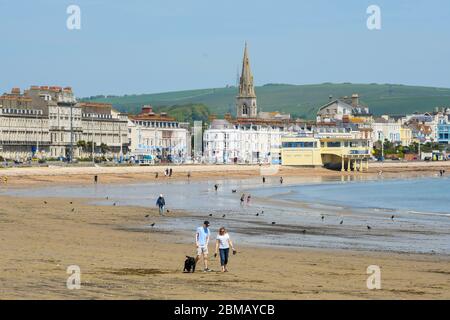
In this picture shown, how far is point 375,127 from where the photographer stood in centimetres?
19800

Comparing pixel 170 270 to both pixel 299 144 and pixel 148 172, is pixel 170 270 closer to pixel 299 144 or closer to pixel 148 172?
pixel 148 172

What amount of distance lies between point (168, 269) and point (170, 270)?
0.79 feet

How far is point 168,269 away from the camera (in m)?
23.7

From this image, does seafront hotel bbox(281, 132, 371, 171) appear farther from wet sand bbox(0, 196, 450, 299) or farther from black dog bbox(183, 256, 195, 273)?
black dog bbox(183, 256, 195, 273)

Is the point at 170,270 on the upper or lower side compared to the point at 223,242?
lower

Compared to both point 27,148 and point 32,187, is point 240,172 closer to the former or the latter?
point 27,148

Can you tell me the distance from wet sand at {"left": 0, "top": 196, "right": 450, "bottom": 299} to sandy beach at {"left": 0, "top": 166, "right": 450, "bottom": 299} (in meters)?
0.02

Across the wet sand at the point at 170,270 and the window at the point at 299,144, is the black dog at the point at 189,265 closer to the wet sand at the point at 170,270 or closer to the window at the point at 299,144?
the wet sand at the point at 170,270

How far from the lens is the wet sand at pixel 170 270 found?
63.9ft

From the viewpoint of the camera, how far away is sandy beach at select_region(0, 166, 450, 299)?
19484 mm

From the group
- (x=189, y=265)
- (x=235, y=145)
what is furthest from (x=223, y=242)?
(x=235, y=145)

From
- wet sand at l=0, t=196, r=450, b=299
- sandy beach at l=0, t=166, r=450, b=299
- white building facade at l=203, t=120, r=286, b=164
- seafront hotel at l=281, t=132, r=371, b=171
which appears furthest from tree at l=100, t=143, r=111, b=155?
wet sand at l=0, t=196, r=450, b=299

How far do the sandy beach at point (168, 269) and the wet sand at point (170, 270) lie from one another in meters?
0.02

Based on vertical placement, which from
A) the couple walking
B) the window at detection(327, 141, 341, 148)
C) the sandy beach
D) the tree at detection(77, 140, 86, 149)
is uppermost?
the tree at detection(77, 140, 86, 149)
